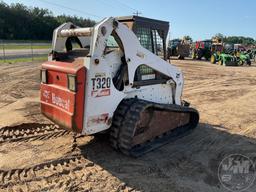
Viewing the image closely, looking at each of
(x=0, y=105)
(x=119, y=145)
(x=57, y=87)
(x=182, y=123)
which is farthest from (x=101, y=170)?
(x=0, y=105)

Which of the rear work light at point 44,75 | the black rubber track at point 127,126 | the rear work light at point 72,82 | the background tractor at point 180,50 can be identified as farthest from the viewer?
the background tractor at point 180,50

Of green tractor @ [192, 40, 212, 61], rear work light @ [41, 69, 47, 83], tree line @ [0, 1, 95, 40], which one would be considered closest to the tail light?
rear work light @ [41, 69, 47, 83]

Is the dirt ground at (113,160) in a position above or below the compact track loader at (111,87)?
below

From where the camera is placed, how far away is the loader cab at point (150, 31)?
601 cm

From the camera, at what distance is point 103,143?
6.30m

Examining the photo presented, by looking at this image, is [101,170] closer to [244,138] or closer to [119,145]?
[119,145]

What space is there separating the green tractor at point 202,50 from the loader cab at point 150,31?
24.6 meters

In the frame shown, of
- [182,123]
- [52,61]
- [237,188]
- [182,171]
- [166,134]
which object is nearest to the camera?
[237,188]

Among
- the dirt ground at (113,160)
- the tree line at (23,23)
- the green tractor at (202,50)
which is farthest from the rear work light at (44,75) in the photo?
the tree line at (23,23)

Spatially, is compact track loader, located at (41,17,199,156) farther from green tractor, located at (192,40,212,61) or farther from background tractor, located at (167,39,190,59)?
green tractor, located at (192,40,212,61)

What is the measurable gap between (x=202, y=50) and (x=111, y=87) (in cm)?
2652

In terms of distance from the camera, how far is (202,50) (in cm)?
3064

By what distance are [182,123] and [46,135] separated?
2.80 m

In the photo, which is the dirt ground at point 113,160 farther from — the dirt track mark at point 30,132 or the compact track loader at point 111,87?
the compact track loader at point 111,87
